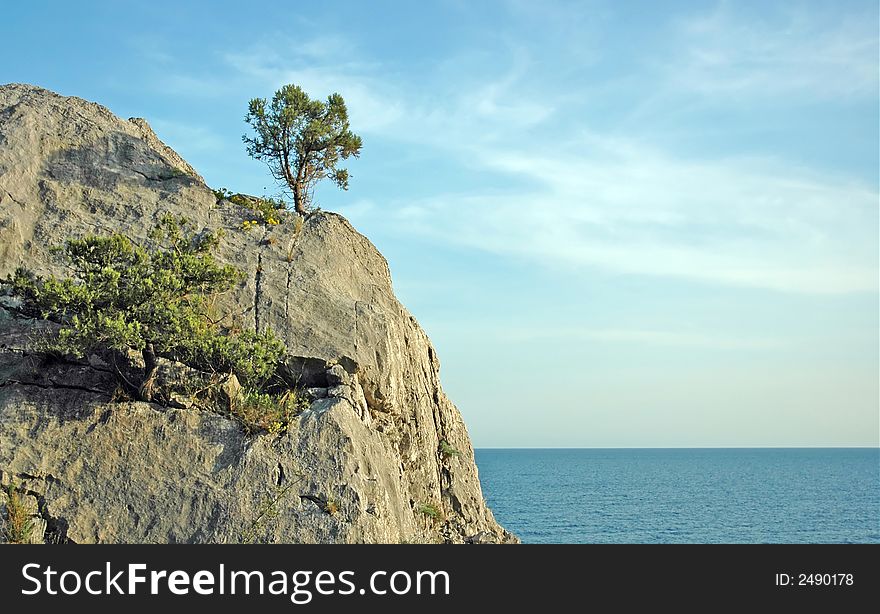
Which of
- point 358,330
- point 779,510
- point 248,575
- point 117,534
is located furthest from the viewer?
point 779,510

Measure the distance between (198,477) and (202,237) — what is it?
26.7ft

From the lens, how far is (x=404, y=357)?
23.7 metres

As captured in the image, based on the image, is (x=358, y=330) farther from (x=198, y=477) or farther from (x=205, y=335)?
(x=198, y=477)

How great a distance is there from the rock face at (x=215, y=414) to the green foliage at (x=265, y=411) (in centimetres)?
24

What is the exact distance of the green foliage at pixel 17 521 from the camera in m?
14.5

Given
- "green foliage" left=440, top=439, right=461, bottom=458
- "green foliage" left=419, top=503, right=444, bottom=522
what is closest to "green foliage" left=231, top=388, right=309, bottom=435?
"green foliage" left=419, top=503, right=444, bottom=522

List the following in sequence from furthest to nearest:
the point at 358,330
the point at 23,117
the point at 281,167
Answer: the point at 281,167, the point at 23,117, the point at 358,330

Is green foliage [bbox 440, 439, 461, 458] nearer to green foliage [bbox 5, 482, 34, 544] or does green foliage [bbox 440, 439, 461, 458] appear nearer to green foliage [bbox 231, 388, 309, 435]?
green foliage [bbox 231, 388, 309, 435]

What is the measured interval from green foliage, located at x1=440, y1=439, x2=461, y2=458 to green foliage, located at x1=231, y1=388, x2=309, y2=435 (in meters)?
10.1

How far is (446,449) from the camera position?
87.5 ft

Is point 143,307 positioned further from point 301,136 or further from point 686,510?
point 686,510

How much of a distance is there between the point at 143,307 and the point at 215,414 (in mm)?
2996

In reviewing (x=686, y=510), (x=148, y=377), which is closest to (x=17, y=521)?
(x=148, y=377)

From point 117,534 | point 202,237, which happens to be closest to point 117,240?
point 202,237
